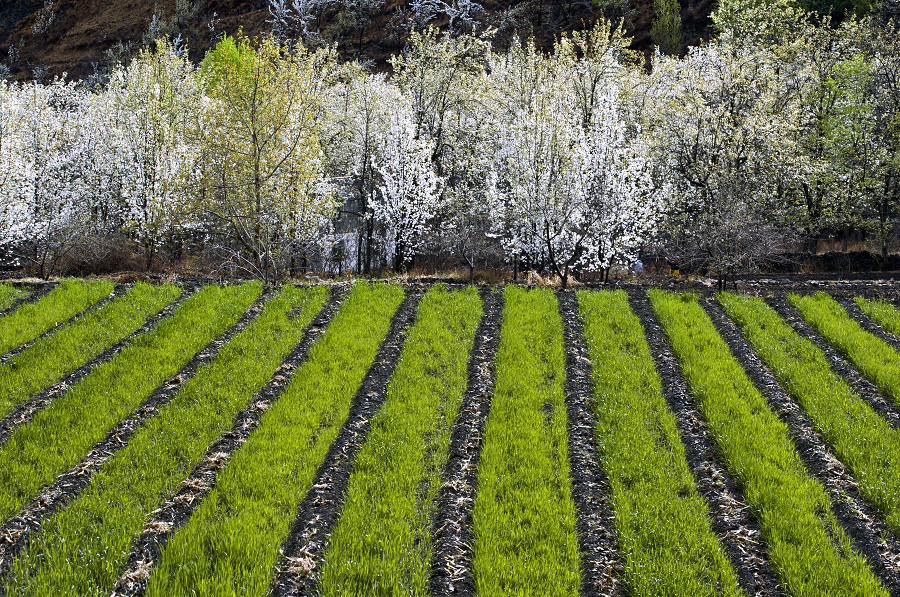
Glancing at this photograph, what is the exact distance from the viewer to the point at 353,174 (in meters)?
30.0

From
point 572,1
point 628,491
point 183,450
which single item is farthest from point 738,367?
point 572,1

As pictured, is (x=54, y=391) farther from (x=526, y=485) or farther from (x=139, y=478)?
(x=526, y=485)

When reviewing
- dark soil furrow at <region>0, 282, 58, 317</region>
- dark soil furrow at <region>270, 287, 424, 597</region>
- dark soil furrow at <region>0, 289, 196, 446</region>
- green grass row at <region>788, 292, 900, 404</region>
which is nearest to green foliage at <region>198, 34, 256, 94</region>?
dark soil furrow at <region>0, 282, 58, 317</region>

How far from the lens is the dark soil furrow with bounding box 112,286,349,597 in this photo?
16.9 feet

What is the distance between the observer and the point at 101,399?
8.07 m

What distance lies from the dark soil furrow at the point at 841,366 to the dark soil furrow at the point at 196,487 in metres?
9.22

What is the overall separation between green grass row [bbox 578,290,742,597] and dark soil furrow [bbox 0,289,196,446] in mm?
7796

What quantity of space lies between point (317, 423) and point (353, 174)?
24.0 metres

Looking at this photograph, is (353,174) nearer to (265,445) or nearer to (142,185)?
(142,185)

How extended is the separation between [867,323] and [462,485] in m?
10.1

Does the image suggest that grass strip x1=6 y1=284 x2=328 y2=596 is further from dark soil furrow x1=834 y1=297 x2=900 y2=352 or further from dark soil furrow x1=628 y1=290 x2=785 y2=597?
dark soil furrow x1=834 y1=297 x2=900 y2=352

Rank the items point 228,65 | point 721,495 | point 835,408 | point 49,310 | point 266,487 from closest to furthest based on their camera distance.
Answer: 1. point 266,487
2. point 721,495
3. point 835,408
4. point 49,310
5. point 228,65

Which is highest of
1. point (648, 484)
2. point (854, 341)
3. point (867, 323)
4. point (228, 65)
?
point (228, 65)

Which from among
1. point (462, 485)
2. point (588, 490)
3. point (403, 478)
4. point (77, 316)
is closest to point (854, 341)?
point (588, 490)
